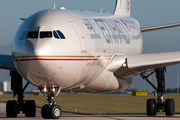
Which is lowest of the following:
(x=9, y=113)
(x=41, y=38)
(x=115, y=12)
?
(x=9, y=113)

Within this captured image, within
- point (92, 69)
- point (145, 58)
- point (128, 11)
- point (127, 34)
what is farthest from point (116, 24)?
point (128, 11)

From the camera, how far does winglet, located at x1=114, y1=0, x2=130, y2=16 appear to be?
1412 inches

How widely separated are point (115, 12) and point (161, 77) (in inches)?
385

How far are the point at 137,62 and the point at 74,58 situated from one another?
523 cm

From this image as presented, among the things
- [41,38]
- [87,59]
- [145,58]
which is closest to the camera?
[41,38]

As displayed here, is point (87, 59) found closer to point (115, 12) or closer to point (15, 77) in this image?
point (15, 77)

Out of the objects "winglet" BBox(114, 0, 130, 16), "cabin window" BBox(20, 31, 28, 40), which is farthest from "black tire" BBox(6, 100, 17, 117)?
"winglet" BBox(114, 0, 130, 16)

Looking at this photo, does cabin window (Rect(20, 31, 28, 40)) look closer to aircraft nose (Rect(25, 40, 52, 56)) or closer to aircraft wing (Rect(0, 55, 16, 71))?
aircraft nose (Rect(25, 40, 52, 56))

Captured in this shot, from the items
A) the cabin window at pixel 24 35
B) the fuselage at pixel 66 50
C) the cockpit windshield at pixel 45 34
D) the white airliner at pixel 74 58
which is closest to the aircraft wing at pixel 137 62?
the white airliner at pixel 74 58

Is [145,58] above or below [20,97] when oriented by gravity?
above

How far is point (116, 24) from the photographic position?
2756 cm

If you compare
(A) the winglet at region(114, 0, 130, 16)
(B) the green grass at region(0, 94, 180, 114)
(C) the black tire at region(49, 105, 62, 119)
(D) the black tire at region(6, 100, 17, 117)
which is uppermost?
(A) the winglet at region(114, 0, 130, 16)

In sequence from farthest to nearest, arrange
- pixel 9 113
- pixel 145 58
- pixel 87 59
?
pixel 9 113 → pixel 145 58 → pixel 87 59

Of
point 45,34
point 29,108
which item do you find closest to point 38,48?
point 45,34
